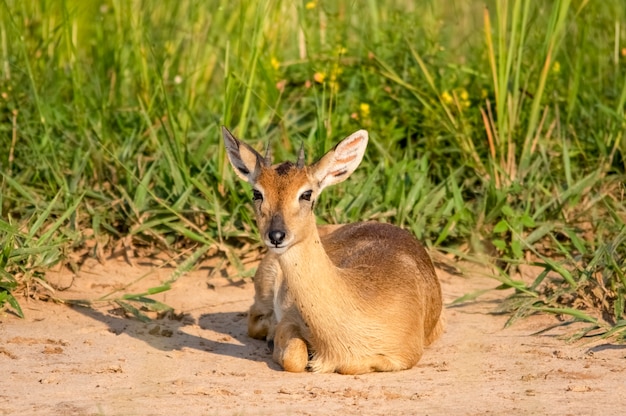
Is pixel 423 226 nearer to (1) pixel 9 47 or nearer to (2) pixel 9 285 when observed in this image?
(2) pixel 9 285

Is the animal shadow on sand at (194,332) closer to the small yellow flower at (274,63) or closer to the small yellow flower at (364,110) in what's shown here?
the small yellow flower at (364,110)

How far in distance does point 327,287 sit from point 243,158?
2.87ft

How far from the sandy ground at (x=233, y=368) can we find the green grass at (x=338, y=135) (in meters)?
0.28

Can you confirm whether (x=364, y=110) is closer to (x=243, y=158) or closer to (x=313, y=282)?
(x=243, y=158)

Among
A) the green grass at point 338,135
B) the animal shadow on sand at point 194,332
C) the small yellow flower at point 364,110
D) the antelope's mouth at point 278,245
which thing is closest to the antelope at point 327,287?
the antelope's mouth at point 278,245

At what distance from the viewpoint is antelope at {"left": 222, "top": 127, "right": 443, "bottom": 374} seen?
5.88m

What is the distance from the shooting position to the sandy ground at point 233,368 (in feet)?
17.6

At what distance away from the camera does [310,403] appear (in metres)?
5.44

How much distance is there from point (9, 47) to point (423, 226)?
3.65 metres

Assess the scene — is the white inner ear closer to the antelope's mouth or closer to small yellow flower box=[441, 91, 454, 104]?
the antelope's mouth

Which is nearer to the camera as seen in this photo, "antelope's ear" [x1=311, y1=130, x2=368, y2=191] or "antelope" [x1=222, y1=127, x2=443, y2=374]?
"antelope" [x1=222, y1=127, x2=443, y2=374]

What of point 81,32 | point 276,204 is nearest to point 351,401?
point 276,204

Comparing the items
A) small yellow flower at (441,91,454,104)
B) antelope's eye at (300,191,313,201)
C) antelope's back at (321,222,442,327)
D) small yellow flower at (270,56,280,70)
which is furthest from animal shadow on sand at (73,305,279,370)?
small yellow flower at (270,56,280,70)

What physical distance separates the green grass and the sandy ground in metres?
0.28
